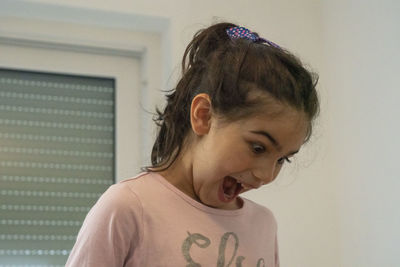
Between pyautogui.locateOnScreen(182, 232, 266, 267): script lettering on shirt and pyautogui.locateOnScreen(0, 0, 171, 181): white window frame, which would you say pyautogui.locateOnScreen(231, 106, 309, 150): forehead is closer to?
pyautogui.locateOnScreen(182, 232, 266, 267): script lettering on shirt

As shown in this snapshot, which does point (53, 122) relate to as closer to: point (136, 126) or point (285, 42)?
point (136, 126)

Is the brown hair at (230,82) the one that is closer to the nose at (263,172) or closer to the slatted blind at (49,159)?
the nose at (263,172)

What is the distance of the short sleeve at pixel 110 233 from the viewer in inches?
33.8

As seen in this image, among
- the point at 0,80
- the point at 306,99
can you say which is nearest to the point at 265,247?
the point at 306,99

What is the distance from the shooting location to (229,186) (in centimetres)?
99

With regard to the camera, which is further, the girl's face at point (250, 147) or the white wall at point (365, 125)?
the white wall at point (365, 125)

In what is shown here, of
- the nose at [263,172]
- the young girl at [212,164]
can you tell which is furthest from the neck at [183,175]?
the nose at [263,172]

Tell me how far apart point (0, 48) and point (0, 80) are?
0.11 m

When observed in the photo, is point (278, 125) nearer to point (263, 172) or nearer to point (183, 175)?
point (263, 172)

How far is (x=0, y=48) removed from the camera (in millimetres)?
1850

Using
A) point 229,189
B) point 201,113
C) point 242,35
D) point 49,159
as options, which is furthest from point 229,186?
point 49,159

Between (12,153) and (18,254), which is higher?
(12,153)

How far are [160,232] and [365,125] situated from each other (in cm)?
100

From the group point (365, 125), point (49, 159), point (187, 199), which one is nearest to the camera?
point (187, 199)
